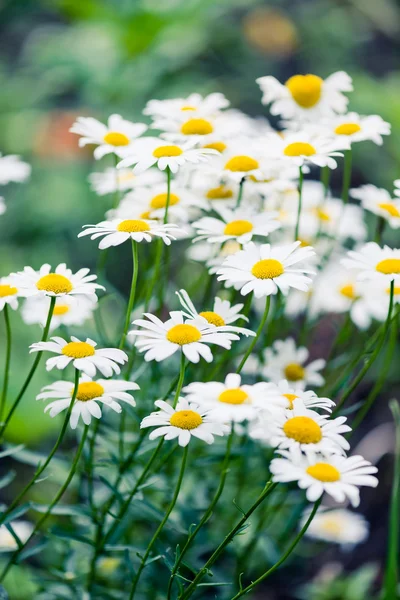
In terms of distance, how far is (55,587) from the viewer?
2.89 ft

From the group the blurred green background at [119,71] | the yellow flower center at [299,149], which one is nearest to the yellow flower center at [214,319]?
the yellow flower center at [299,149]

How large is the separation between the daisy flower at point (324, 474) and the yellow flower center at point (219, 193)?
396mm

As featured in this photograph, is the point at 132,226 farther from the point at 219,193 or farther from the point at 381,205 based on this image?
the point at 381,205

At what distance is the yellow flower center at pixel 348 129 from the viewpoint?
84 centimetres

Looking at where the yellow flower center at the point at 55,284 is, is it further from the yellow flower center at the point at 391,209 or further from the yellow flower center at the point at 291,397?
the yellow flower center at the point at 391,209

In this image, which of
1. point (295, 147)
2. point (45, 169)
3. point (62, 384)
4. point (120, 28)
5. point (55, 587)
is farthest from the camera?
point (120, 28)

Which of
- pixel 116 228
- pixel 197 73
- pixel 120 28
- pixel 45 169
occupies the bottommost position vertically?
pixel 45 169

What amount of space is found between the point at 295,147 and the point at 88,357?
0.33 m

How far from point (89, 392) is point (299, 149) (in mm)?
345

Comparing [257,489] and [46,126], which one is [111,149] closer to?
[257,489]

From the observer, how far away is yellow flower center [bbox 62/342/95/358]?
2.01 ft

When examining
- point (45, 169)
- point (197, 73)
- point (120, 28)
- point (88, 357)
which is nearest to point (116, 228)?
point (88, 357)

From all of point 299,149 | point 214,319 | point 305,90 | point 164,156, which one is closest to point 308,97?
point 305,90

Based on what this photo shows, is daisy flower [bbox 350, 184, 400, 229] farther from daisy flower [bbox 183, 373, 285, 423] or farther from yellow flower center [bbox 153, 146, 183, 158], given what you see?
daisy flower [bbox 183, 373, 285, 423]
